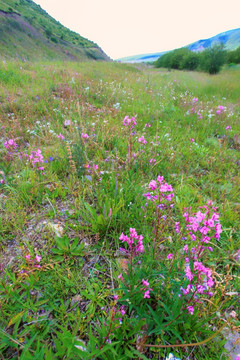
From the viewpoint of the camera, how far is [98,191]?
7.82ft

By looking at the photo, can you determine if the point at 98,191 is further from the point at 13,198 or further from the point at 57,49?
the point at 57,49

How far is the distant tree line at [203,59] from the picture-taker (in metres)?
24.3

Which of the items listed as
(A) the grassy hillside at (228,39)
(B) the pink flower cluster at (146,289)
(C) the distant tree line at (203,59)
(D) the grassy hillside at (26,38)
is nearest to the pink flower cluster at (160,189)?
(B) the pink flower cluster at (146,289)

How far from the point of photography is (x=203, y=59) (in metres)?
26.1

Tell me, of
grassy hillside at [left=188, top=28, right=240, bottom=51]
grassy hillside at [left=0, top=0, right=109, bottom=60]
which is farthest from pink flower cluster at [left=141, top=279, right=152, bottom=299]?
grassy hillside at [left=188, top=28, right=240, bottom=51]

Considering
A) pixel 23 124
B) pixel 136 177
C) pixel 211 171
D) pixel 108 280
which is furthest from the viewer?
pixel 23 124

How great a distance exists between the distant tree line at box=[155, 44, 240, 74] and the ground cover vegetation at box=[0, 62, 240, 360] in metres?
27.7

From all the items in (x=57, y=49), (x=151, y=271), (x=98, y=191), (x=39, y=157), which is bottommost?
(x=151, y=271)

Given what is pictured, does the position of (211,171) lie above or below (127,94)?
below

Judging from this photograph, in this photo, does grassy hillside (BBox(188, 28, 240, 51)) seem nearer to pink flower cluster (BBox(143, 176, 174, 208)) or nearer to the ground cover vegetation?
the ground cover vegetation

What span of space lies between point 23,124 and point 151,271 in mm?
4116

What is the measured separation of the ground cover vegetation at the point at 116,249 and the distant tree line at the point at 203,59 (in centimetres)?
2768

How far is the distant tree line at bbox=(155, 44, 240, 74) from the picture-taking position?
79.8 ft

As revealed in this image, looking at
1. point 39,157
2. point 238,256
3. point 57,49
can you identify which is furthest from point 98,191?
point 57,49
